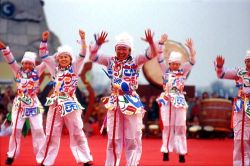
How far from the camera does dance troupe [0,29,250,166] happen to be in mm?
6082

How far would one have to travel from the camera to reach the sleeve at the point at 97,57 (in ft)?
20.3

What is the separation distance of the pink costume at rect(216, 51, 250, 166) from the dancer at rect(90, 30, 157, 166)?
101 centimetres

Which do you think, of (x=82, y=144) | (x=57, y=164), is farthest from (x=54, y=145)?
(x=57, y=164)

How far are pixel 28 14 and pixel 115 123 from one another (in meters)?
17.4

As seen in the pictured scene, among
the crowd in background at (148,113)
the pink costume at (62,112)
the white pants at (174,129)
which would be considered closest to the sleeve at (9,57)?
the pink costume at (62,112)

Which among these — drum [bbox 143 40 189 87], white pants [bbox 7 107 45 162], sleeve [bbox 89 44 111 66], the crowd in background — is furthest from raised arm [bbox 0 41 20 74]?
drum [bbox 143 40 189 87]

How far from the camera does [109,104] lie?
607 centimetres

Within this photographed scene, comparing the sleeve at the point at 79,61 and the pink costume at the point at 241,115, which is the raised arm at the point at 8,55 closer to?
the sleeve at the point at 79,61

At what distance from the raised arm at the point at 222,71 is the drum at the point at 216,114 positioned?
26.0ft

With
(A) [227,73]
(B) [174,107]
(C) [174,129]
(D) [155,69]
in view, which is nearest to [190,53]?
(B) [174,107]

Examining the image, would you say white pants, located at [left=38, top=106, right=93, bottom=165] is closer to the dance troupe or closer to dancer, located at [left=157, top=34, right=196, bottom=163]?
the dance troupe

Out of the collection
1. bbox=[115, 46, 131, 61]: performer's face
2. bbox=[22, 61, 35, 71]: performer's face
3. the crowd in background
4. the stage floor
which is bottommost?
the stage floor

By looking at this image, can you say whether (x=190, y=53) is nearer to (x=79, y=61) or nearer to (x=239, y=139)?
(x=79, y=61)

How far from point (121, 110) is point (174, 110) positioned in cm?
258
